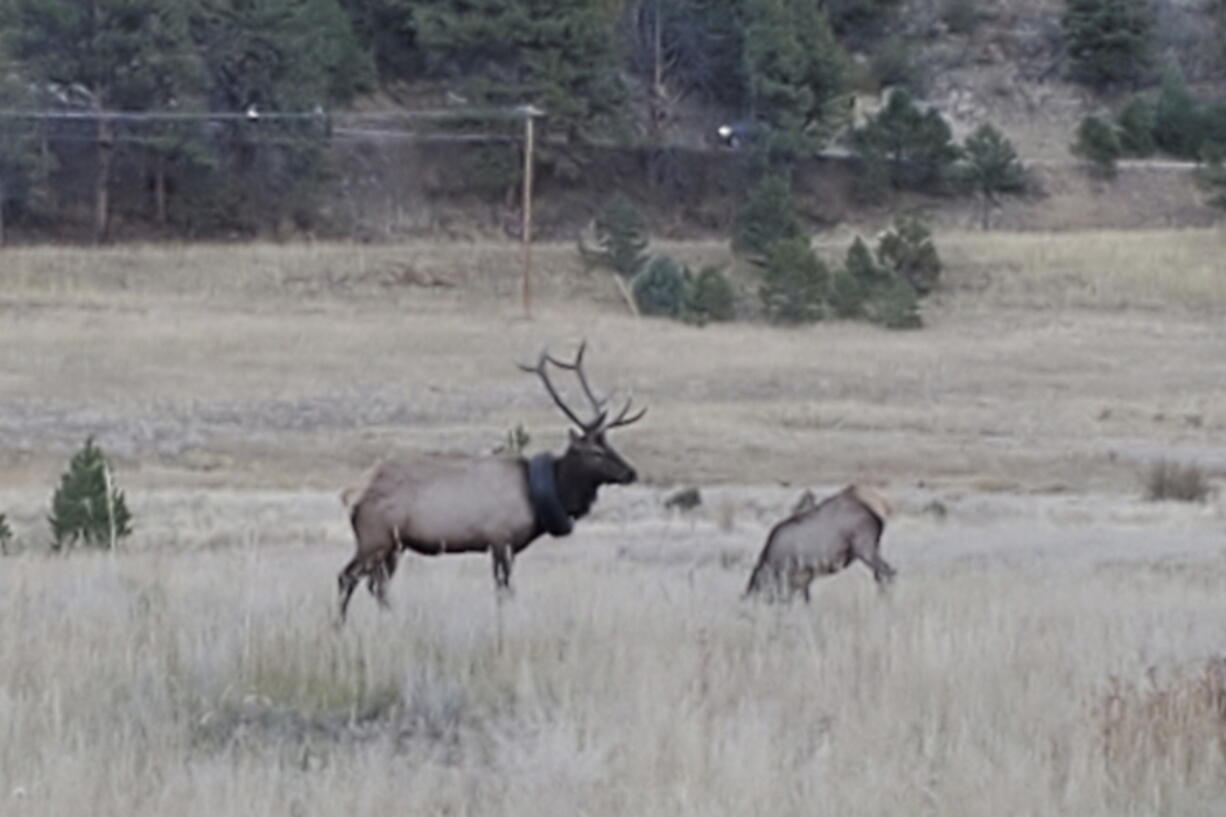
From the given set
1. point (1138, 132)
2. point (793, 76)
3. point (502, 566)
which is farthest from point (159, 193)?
point (502, 566)

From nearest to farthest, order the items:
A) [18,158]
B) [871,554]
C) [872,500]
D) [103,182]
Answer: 1. [871,554]
2. [872,500]
3. [18,158]
4. [103,182]

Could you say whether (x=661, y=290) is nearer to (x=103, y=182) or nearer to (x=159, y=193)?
(x=159, y=193)

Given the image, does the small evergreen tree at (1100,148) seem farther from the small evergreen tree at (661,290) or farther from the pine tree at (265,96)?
the pine tree at (265,96)

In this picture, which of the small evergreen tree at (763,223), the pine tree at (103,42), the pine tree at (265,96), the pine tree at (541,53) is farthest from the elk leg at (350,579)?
the pine tree at (541,53)

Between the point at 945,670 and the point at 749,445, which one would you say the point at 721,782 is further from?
the point at 749,445

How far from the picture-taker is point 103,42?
217 ft

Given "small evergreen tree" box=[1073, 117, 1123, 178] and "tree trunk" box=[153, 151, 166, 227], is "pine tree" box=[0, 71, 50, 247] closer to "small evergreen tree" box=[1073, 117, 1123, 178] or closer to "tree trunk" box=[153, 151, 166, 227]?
"tree trunk" box=[153, 151, 166, 227]

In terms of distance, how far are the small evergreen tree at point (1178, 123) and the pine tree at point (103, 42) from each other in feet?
114

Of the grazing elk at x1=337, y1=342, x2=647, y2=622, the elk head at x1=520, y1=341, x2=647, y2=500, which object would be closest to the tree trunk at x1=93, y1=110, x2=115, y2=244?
the elk head at x1=520, y1=341, x2=647, y2=500

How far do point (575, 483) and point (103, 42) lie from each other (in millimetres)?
56172

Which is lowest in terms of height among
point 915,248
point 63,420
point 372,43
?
point 63,420

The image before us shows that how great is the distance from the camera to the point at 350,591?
10961 mm

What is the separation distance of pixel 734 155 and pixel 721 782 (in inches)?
2748

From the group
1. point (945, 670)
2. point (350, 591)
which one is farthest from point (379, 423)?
point (945, 670)
